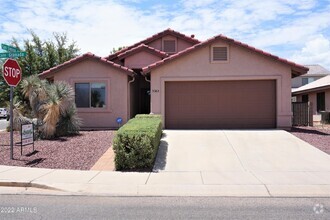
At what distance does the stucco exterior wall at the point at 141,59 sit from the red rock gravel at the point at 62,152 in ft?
21.4

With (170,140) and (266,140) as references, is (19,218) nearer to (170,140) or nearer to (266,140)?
(170,140)

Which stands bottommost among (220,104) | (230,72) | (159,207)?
(159,207)

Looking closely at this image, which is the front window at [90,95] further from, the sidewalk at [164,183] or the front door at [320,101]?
the front door at [320,101]

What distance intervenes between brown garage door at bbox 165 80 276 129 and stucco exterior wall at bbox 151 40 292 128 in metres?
0.32

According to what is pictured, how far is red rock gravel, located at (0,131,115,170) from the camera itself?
9523mm

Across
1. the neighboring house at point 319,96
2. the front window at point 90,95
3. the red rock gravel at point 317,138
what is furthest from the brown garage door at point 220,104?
the neighboring house at point 319,96

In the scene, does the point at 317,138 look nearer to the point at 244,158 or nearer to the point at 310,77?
the point at 244,158

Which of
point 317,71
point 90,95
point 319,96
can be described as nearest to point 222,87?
point 90,95

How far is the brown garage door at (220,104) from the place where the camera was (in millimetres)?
15930

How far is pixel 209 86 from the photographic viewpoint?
1614cm

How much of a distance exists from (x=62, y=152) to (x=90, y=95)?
6.77 metres

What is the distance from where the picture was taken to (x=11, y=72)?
9.73 metres

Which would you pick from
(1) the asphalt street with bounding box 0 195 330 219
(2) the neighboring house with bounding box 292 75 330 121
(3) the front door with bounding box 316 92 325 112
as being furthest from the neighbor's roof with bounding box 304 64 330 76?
(1) the asphalt street with bounding box 0 195 330 219

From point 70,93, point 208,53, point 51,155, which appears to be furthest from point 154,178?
point 208,53
